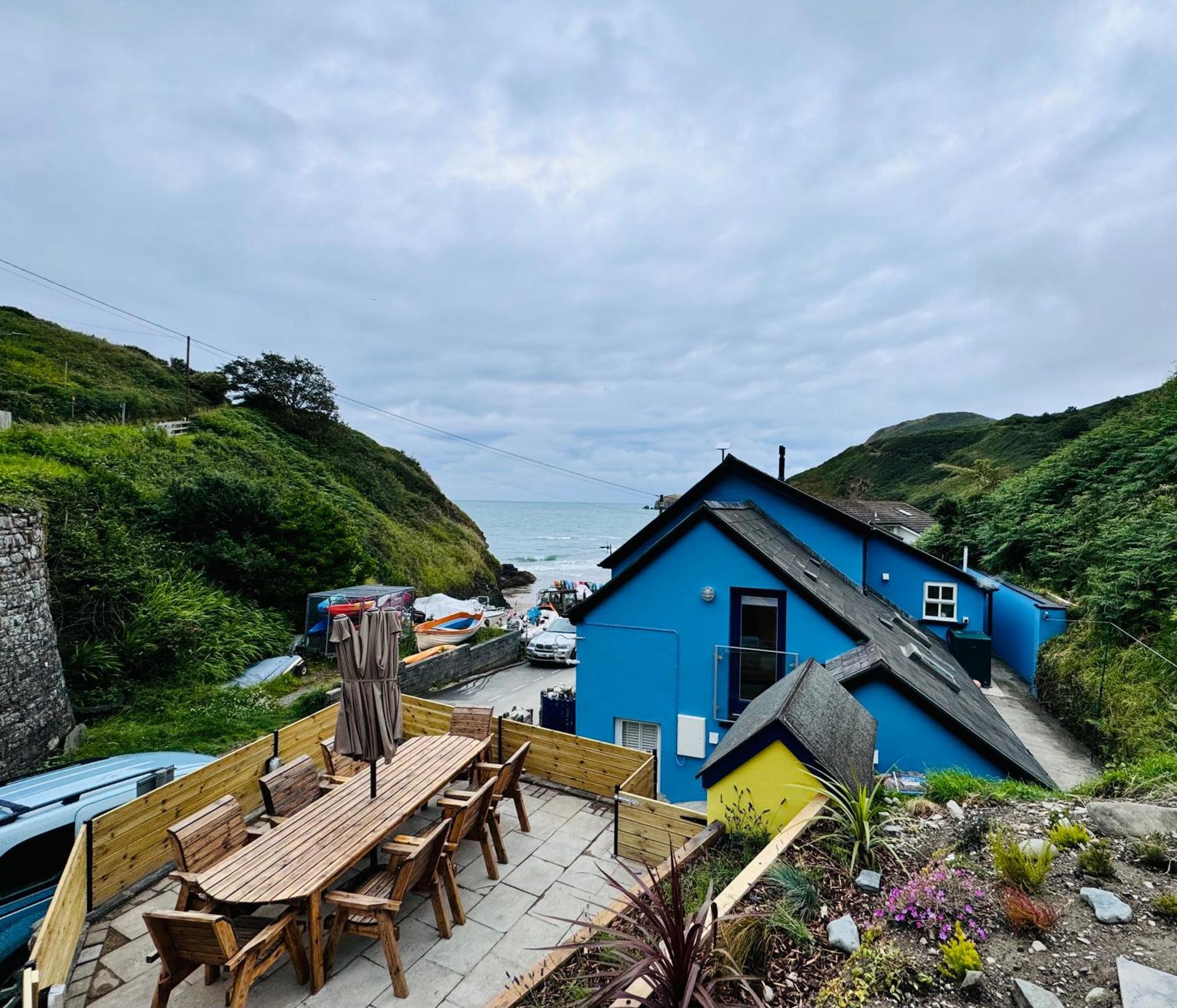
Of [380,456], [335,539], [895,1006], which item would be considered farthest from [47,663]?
[380,456]

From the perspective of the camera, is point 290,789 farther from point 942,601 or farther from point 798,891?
point 942,601

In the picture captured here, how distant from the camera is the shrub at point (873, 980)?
3021 millimetres

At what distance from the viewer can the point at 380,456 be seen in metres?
49.8

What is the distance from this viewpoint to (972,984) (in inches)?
119

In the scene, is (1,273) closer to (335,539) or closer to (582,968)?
(335,539)

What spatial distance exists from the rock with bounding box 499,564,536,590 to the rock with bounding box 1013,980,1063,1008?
5113cm

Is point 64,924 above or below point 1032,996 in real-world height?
below

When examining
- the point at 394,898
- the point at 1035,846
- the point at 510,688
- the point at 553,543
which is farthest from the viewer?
the point at 553,543

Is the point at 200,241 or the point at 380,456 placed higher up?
the point at 200,241

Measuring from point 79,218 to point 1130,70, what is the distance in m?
41.3

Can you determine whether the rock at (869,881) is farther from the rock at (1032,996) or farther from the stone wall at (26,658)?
the stone wall at (26,658)

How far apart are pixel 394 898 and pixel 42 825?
500cm

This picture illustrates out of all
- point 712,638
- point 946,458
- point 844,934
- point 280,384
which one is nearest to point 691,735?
point 712,638

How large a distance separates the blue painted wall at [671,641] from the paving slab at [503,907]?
14.7 ft
